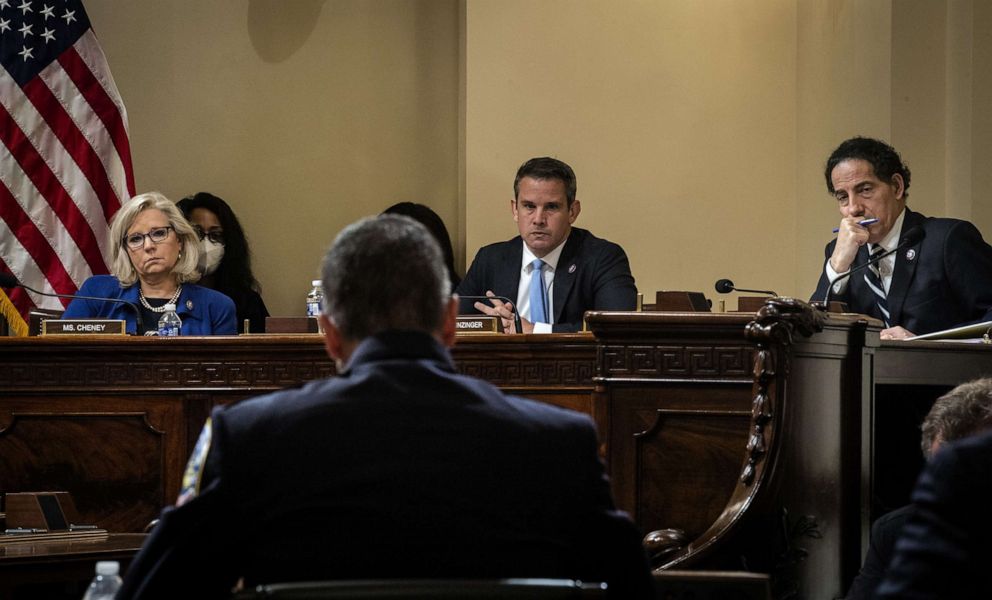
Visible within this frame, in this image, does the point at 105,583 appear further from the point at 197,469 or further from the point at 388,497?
the point at 388,497

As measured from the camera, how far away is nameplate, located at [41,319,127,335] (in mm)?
5004

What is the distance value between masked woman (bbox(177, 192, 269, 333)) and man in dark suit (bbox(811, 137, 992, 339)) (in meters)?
3.16

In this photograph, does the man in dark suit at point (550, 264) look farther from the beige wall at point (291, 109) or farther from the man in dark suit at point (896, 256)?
the beige wall at point (291, 109)

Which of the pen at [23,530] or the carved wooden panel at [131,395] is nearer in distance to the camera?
the pen at [23,530]

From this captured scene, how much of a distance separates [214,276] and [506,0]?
218 cm

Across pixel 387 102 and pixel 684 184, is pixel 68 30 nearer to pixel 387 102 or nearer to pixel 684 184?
pixel 387 102

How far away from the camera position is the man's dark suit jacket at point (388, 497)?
1671 millimetres

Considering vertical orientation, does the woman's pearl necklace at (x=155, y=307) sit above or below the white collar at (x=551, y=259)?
below

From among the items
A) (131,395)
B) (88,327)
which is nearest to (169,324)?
(88,327)

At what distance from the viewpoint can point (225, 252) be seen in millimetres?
7555

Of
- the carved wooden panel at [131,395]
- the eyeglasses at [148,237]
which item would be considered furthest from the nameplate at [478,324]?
the eyeglasses at [148,237]

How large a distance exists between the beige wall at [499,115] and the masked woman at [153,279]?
7.15 feet

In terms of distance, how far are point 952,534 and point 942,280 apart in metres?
3.98

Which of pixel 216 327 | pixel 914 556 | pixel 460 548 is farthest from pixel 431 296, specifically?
pixel 216 327
